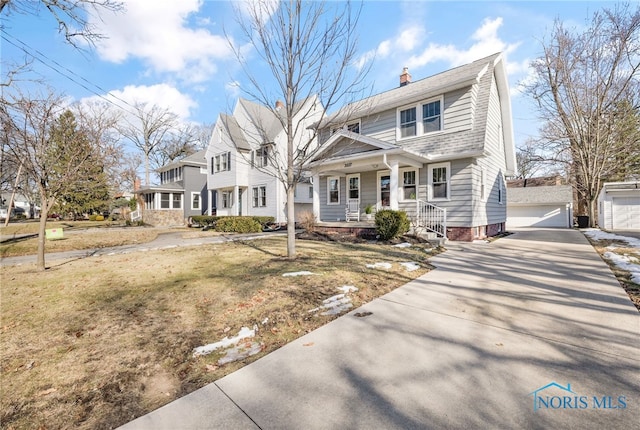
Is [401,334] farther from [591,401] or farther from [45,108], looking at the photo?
[45,108]

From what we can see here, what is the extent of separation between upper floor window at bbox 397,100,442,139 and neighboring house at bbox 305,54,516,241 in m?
0.04

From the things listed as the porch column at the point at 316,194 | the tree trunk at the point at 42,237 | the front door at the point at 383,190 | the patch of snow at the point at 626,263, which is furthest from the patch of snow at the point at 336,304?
the porch column at the point at 316,194

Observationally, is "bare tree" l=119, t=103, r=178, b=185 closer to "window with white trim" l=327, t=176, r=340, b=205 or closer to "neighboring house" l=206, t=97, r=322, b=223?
"neighboring house" l=206, t=97, r=322, b=223

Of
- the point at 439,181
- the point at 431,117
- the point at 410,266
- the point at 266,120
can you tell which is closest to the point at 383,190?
the point at 439,181

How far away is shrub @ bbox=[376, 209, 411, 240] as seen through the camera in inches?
400

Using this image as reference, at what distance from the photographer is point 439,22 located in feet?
29.9

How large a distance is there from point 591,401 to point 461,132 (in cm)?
1104

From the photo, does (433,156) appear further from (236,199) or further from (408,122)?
(236,199)

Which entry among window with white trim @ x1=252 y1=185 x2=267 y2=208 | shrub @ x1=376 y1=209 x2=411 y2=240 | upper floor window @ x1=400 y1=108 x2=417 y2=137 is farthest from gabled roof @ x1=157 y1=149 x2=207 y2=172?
shrub @ x1=376 y1=209 x2=411 y2=240

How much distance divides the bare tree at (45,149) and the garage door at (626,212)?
27663 millimetres

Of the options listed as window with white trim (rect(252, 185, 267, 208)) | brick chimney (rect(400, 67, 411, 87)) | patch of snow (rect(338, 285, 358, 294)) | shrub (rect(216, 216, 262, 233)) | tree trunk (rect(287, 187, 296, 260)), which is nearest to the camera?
patch of snow (rect(338, 285, 358, 294))

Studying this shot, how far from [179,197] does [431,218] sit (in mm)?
22640

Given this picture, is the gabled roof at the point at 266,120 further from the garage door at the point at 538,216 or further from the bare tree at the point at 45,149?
the garage door at the point at 538,216

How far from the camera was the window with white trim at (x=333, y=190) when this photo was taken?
14812 millimetres
